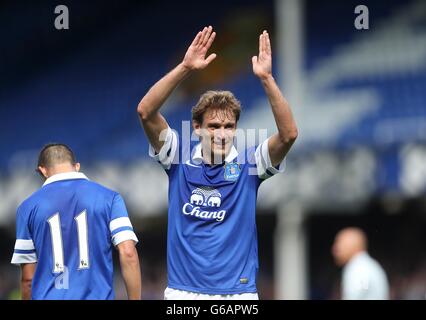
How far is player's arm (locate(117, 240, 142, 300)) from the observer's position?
19.2 feet

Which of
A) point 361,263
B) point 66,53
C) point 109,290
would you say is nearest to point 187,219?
point 109,290

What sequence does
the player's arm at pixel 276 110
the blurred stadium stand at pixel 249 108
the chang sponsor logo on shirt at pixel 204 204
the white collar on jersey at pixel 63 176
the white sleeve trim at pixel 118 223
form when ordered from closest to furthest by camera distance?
1. the player's arm at pixel 276 110
2. the chang sponsor logo on shirt at pixel 204 204
3. the white sleeve trim at pixel 118 223
4. the white collar on jersey at pixel 63 176
5. the blurred stadium stand at pixel 249 108

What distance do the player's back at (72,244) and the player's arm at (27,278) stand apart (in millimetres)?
100

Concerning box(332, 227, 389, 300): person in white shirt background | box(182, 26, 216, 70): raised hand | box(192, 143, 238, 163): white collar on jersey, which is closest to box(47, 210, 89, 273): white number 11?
box(192, 143, 238, 163): white collar on jersey

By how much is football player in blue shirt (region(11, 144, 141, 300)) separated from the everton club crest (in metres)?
0.69

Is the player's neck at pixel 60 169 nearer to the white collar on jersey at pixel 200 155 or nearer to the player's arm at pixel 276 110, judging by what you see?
the white collar on jersey at pixel 200 155

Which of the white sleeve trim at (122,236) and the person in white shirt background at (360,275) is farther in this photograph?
the person in white shirt background at (360,275)

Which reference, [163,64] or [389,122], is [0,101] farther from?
[389,122]

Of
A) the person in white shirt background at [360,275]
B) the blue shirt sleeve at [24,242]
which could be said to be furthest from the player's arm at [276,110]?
the person in white shirt background at [360,275]

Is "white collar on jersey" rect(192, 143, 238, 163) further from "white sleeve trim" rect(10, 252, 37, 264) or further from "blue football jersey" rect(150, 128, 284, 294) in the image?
"white sleeve trim" rect(10, 252, 37, 264)

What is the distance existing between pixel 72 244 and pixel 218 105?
123 centimetres

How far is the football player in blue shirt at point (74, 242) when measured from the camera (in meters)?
5.91

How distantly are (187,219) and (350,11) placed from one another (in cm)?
1096

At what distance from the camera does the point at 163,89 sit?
5.68 metres
